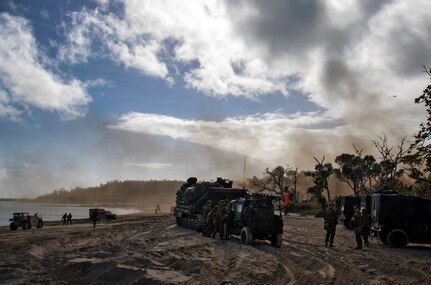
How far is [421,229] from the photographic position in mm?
20516

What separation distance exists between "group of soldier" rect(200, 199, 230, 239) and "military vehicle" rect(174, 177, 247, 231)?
3733 mm

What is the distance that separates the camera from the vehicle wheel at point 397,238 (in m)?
20.7

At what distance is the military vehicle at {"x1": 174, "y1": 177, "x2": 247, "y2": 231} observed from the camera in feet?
100

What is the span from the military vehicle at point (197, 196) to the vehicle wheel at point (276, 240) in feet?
31.1

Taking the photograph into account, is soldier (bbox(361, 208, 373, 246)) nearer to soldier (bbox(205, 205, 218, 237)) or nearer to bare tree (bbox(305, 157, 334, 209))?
soldier (bbox(205, 205, 218, 237))

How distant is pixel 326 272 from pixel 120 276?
550 centimetres

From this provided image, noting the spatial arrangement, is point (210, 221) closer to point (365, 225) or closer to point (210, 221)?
point (210, 221)

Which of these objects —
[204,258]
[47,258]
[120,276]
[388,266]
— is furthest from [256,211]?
[120,276]

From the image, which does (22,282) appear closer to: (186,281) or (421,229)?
(186,281)

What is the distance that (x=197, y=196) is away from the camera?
3216 centimetres

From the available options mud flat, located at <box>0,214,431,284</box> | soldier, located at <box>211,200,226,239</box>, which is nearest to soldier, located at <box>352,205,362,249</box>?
mud flat, located at <box>0,214,431,284</box>

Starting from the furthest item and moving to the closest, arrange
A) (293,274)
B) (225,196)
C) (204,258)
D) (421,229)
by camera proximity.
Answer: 1. (225,196)
2. (421,229)
3. (204,258)
4. (293,274)

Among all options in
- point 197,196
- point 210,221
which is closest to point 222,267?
point 210,221

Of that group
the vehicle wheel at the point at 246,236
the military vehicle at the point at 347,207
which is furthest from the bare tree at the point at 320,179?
the vehicle wheel at the point at 246,236
